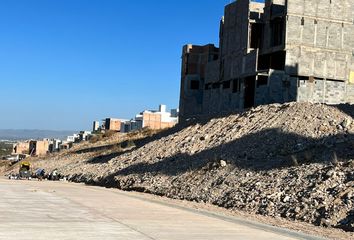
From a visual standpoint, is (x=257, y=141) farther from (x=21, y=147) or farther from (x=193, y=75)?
(x=21, y=147)

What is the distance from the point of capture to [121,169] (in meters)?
35.8

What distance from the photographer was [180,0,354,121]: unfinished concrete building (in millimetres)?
35344

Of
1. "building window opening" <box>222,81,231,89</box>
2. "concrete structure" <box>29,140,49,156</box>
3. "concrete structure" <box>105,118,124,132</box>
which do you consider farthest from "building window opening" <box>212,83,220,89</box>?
"concrete structure" <box>29,140,49,156</box>

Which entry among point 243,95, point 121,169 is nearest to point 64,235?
point 121,169

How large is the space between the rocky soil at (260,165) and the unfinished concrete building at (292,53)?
9.22 feet

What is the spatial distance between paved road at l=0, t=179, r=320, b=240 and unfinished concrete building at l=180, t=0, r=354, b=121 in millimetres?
17835

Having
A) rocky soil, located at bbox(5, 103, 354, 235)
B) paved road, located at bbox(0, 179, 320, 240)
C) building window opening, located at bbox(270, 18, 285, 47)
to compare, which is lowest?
paved road, located at bbox(0, 179, 320, 240)

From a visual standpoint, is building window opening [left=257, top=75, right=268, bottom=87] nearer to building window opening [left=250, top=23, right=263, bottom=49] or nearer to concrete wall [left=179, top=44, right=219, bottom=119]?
building window opening [left=250, top=23, right=263, bottom=49]

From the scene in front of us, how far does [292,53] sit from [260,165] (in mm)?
12427

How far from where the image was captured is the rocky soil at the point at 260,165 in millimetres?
19594

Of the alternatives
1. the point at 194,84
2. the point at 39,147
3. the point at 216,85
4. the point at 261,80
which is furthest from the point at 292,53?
the point at 39,147

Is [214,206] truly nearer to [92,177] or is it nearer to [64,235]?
[64,235]

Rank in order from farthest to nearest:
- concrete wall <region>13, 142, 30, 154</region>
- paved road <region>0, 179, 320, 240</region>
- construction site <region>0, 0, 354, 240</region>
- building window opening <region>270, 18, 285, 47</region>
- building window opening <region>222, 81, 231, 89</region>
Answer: concrete wall <region>13, 142, 30, 154</region> → building window opening <region>222, 81, 231, 89</region> → building window opening <region>270, 18, 285, 47</region> → construction site <region>0, 0, 354, 240</region> → paved road <region>0, 179, 320, 240</region>

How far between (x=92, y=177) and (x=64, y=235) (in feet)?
85.3
